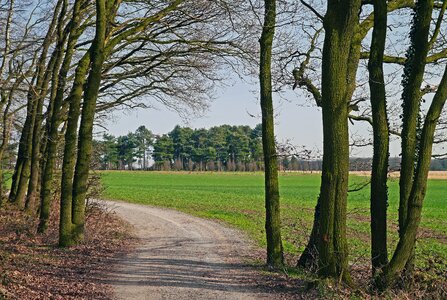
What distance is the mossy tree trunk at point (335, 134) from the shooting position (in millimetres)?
9266

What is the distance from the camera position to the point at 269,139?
Result: 1271 centimetres

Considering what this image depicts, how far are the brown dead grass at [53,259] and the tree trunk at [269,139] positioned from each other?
419cm

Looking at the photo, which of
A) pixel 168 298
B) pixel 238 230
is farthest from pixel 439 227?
pixel 168 298

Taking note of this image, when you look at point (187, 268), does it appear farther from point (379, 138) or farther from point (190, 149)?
point (190, 149)

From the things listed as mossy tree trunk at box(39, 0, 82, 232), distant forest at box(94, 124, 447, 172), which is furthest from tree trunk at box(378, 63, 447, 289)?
distant forest at box(94, 124, 447, 172)

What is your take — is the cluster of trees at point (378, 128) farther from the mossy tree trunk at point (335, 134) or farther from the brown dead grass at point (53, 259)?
the brown dead grass at point (53, 259)

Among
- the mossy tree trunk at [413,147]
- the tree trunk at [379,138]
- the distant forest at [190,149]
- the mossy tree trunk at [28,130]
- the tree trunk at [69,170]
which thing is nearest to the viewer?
the mossy tree trunk at [413,147]

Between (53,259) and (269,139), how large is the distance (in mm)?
6324

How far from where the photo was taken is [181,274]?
1141 cm

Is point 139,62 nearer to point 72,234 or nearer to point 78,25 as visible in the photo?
point 78,25

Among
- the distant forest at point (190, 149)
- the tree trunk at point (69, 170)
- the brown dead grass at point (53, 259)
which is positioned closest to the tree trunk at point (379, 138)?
the brown dead grass at point (53, 259)

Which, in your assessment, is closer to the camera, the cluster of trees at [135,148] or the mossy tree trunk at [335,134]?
the mossy tree trunk at [335,134]

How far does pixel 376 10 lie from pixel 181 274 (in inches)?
279

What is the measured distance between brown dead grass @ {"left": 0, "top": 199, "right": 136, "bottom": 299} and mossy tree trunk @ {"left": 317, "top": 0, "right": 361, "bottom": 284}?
14.1 feet
